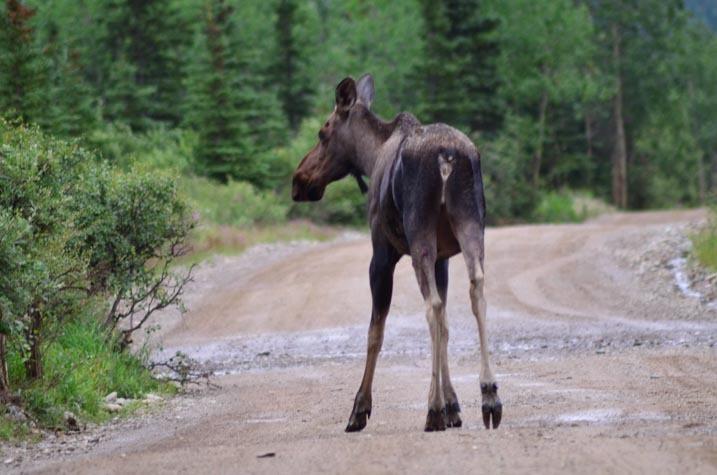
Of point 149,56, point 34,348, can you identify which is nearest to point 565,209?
point 149,56

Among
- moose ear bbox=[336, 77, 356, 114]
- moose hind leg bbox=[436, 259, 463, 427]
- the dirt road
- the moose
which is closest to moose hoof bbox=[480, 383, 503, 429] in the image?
the moose

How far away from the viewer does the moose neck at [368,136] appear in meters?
11.0

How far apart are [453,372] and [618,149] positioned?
6254 centimetres

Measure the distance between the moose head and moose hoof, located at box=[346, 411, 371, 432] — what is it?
2294mm

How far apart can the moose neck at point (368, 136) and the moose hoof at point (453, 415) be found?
2384mm

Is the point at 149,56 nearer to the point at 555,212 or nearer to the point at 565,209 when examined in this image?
the point at 555,212

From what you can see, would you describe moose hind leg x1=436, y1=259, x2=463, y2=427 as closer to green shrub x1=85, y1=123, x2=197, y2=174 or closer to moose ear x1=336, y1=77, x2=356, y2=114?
moose ear x1=336, y1=77, x2=356, y2=114

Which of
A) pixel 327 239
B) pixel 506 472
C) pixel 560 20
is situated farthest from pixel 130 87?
pixel 506 472

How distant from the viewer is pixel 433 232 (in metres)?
9.46

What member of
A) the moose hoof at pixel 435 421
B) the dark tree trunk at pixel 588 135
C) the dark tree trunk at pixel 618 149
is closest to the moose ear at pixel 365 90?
the moose hoof at pixel 435 421

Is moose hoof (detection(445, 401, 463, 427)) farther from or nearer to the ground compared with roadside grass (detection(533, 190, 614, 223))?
farther from the ground

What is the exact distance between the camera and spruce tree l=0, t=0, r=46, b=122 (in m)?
31.2

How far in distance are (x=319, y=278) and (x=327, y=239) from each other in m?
14.3

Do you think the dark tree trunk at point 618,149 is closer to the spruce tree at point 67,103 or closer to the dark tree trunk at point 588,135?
the dark tree trunk at point 588,135
